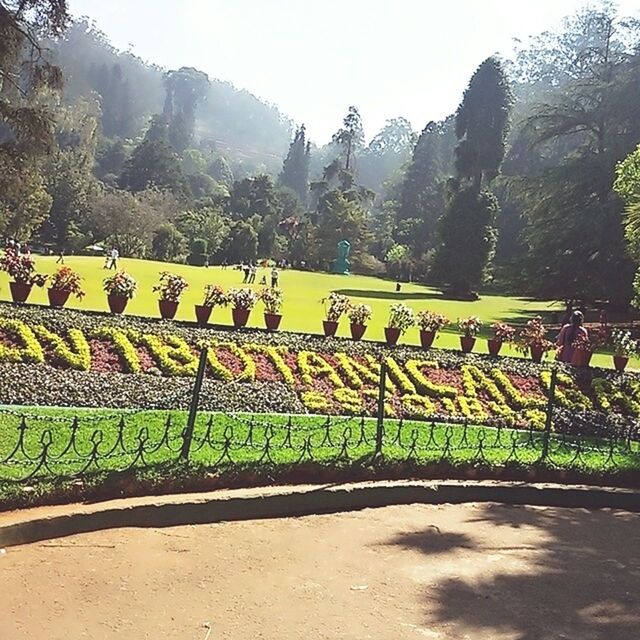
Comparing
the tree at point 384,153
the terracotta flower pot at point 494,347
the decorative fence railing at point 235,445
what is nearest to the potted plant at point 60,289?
the decorative fence railing at point 235,445

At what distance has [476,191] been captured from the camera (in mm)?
31859

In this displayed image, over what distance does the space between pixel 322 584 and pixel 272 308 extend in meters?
7.00

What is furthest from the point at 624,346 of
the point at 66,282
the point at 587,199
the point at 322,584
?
the point at 587,199

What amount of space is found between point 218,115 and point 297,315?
130083 millimetres

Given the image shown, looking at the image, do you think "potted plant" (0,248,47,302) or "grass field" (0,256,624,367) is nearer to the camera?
"potted plant" (0,248,47,302)

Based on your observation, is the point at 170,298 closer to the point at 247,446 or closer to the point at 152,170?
the point at 247,446

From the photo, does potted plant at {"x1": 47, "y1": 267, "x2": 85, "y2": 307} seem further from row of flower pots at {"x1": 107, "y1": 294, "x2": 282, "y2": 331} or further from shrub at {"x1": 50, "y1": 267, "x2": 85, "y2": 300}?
row of flower pots at {"x1": 107, "y1": 294, "x2": 282, "y2": 331}

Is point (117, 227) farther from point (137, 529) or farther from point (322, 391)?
point (137, 529)

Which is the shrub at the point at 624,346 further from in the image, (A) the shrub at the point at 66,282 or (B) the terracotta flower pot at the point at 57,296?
(B) the terracotta flower pot at the point at 57,296

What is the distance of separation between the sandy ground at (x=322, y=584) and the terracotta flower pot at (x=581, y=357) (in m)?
6.78

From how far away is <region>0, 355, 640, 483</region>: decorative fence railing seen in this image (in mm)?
4418

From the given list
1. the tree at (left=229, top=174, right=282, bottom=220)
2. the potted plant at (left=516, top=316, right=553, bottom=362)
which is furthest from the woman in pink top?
the tree at (left=229, top=174, right=282, bottom=220)

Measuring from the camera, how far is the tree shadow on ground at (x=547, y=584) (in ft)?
10.4

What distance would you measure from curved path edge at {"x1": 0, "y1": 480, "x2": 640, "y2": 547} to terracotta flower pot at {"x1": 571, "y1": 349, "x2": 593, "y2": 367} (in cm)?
554
